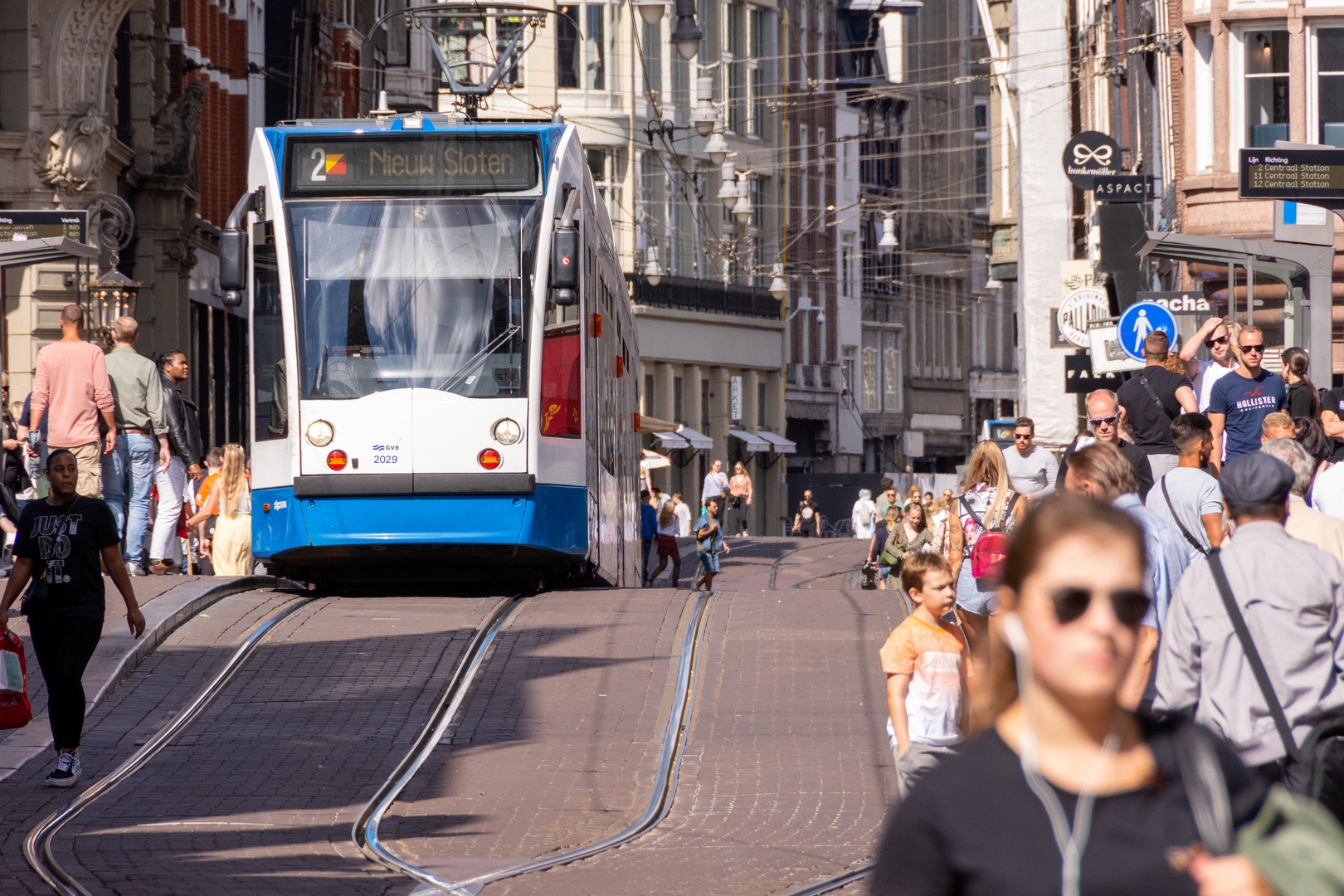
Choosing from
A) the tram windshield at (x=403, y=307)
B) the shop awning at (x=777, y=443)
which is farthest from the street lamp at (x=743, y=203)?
the tram windshield at (x=403, y=307)

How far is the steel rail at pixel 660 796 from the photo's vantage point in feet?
26.3

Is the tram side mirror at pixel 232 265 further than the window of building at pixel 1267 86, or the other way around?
the window of building at pixel 1267 86

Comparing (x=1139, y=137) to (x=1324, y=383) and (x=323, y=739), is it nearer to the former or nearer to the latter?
(x=1324, y=383)

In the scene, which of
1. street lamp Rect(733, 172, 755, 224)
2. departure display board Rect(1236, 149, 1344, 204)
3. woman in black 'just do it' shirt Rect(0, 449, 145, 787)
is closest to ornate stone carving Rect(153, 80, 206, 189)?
departure display board Rect(1236, 149, 1344, 204)

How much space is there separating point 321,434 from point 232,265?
1317 millimetres

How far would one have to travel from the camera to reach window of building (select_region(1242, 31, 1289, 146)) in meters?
27.7

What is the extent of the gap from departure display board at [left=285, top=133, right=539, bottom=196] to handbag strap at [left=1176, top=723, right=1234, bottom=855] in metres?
13.3

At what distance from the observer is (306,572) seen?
669 inches

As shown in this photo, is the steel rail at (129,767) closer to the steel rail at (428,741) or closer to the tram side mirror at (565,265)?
the steel rail at (428,741)

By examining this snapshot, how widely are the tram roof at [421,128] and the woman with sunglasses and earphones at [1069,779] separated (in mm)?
13290

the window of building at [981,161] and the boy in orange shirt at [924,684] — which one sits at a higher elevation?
the window of building at [981,161]

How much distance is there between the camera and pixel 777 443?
65812mm

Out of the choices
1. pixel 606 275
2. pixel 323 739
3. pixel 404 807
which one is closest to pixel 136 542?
pixel 606 275

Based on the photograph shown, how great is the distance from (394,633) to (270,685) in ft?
5.79
